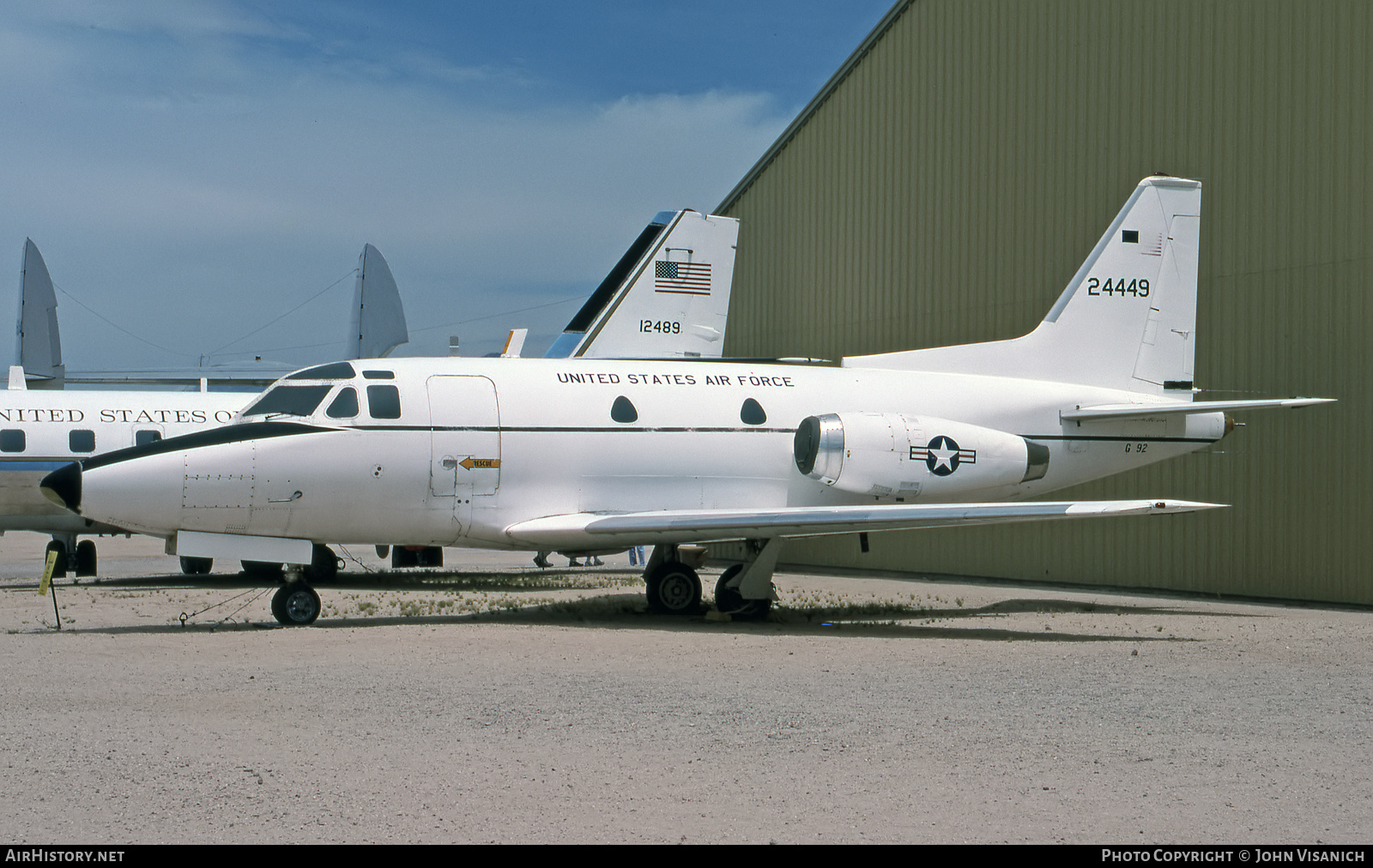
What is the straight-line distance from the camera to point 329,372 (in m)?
14.1

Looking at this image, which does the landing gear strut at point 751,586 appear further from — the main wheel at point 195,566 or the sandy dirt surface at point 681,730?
the main wheel at point 195,566

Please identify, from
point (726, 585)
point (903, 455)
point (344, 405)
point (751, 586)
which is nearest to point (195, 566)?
point (344, 405)

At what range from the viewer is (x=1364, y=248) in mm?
16312

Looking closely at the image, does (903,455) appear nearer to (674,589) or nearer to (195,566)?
(674,589)

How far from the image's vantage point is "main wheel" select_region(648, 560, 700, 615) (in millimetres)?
15297

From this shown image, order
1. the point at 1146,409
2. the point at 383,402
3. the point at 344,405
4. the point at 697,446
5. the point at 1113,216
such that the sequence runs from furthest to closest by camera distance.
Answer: the point at 1113,216, the point at 1146,409, the point at 697,446, the point at 383,402, the point at 344,405

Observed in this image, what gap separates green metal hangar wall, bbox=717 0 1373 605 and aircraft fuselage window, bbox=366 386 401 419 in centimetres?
939

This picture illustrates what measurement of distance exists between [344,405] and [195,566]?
34.5 feet

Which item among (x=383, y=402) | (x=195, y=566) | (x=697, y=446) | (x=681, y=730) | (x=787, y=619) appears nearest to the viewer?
(x=681, y=730)

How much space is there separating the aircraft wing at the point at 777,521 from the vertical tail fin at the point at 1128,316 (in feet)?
12.5

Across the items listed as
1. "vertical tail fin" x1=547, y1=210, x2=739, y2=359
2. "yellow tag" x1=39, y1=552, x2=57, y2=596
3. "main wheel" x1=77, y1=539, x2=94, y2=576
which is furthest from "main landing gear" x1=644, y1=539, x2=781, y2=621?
"main wheel" x1=77, y1=539, x2=94, y2=576

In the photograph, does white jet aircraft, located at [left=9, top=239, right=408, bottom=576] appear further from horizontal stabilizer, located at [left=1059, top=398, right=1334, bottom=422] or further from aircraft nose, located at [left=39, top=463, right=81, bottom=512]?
horizontal stabilizer, located at [left=1059, top=398, right=1334, bottom=422]

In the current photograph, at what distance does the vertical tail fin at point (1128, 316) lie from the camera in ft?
55.8

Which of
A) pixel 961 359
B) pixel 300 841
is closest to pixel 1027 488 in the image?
pixel 961 359
